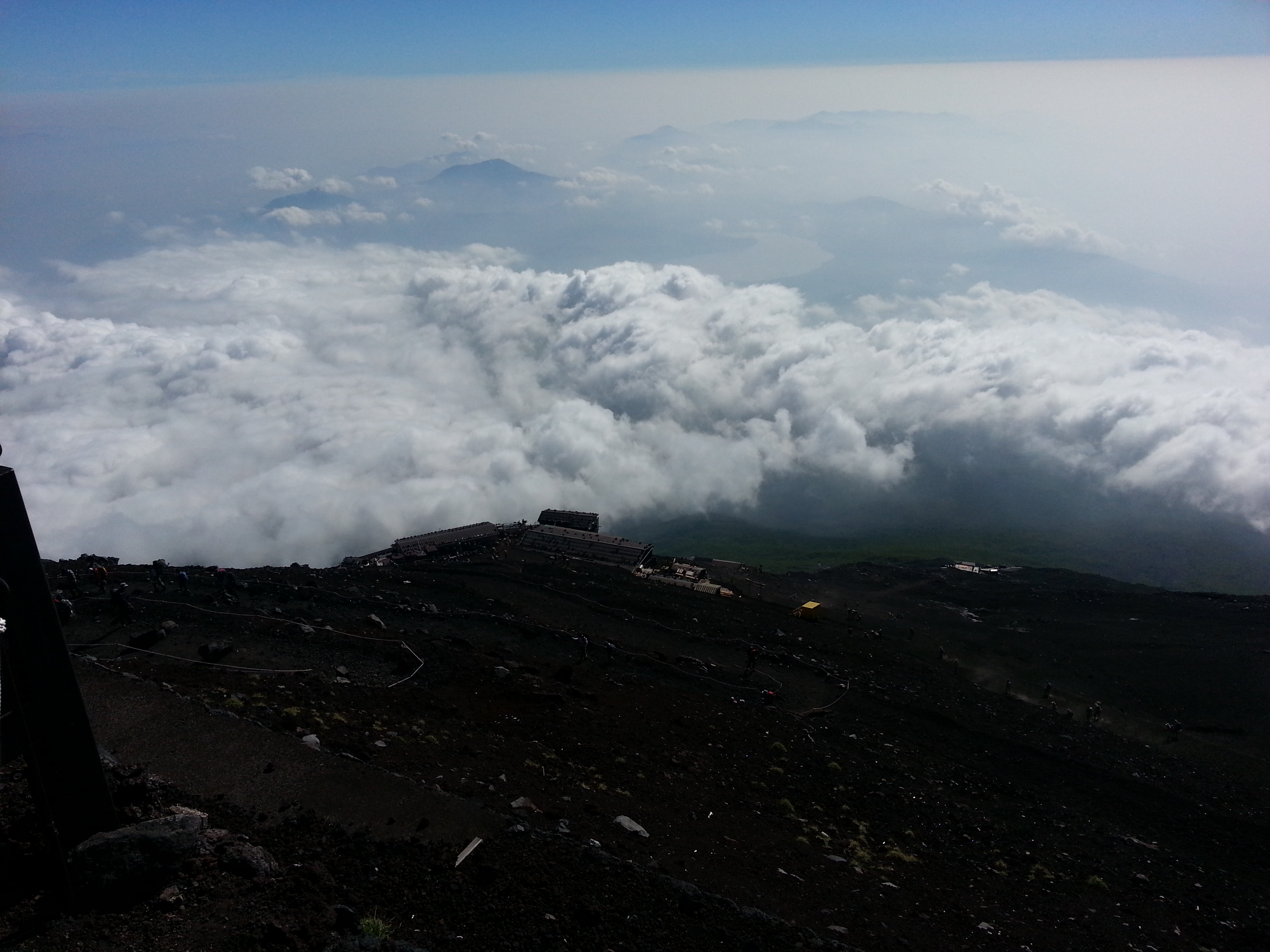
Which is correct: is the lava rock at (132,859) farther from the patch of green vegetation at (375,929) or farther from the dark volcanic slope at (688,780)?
the patch of green vegetation at (375,929)

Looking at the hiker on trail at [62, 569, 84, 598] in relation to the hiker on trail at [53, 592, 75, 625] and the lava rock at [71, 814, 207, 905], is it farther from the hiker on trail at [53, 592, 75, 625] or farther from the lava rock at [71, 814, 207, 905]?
the lava rock at [71, 814, 207, 905]

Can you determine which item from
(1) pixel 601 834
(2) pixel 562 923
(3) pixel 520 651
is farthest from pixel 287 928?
(3) pixel 520 651

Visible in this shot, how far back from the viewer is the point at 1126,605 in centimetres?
5012

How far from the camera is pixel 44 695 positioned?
8336 millimetres

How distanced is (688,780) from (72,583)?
757 inches

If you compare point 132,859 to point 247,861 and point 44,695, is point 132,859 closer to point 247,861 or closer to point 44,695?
point 247,861

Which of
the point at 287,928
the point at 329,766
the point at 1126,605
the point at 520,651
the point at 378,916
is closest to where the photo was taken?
the point at 287,928

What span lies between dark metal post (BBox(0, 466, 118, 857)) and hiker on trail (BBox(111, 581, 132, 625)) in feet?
43.9

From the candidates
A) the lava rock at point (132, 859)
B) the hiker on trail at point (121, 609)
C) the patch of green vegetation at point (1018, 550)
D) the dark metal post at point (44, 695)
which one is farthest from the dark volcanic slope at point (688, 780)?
the patch of green vegetation at point (1018, 550)

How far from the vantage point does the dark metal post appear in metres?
8.02

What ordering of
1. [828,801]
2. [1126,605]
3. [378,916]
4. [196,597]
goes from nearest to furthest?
[378,916] → [828,801] → [196,597] → [1126,605]

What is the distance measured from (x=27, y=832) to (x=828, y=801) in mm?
15559

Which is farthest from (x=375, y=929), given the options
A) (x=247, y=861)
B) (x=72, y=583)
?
(x=72, y=583)

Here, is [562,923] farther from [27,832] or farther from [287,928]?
[27,832]
